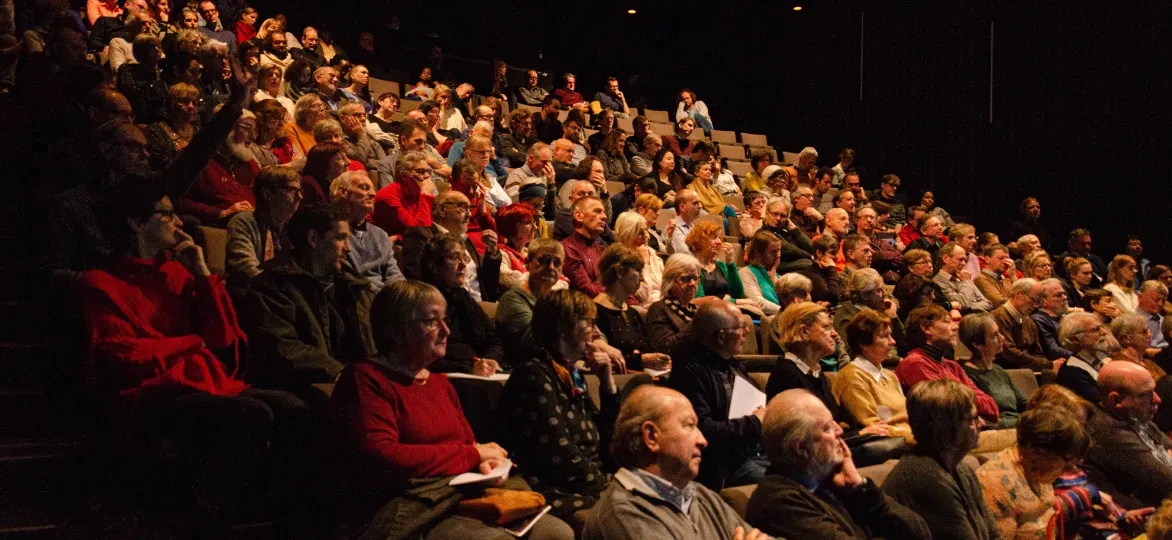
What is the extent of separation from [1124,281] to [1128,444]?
417 cm

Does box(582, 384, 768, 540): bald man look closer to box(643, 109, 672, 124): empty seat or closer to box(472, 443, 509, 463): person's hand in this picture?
box(472, 443, 509, 463): person's hand

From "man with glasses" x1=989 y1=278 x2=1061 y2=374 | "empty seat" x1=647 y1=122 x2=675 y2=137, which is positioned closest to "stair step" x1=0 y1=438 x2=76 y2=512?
"man with glasses" x1=989 y1=278 x2=1061 y2=374

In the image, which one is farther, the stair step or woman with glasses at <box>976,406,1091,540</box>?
woman with glasses at <box>976,406,1091,540</box>

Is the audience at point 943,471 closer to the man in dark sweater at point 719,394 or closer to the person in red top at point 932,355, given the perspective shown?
the man in dark sweater at point 719,394

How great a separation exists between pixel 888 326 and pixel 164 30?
563 centimetres

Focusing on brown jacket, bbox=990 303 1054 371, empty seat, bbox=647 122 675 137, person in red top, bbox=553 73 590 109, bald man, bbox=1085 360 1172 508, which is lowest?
brown jacket, bbox=990 303 1054 371

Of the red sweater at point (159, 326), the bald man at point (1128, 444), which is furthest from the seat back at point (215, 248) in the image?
the bald man at point (1128, 444)

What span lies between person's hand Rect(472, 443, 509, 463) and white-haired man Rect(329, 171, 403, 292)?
4.64ft

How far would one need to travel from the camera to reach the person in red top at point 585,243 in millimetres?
4906

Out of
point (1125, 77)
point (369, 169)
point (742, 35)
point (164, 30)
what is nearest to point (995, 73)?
point (1125, 77)

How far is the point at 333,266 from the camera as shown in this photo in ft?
10.8

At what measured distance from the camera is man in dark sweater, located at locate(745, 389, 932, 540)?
2.55 m

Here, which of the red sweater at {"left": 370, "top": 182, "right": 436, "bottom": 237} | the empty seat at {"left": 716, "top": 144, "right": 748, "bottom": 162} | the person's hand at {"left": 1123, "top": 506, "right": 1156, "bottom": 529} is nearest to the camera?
the person's hand at {"left": 1123, "top": 506, "right": 1156, "bottom": 529}

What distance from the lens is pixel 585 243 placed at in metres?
5.12
